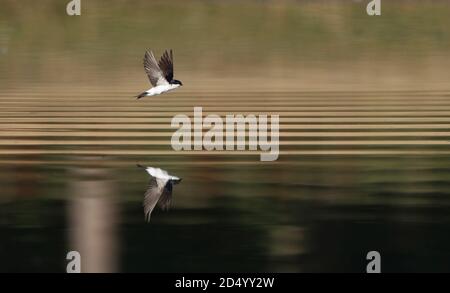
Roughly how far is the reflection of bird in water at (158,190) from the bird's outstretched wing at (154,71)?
7.45 ft

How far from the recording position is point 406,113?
26.2 meters

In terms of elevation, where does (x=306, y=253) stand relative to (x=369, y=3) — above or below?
below

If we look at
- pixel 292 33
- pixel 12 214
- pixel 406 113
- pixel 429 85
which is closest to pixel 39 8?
pixel 292 33

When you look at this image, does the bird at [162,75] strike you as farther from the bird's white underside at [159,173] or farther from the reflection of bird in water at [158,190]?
the bird's white underside at [159,173]

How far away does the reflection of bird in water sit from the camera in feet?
43.9

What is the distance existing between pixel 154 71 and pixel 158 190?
15.5 ft

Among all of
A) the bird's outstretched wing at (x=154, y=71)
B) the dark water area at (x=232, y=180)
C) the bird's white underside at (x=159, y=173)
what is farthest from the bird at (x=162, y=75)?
the bird's white underside at (x=159, y=173)

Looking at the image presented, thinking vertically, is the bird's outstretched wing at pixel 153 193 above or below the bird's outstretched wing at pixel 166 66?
below

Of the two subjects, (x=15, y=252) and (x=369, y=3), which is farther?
(x=369, y=3)

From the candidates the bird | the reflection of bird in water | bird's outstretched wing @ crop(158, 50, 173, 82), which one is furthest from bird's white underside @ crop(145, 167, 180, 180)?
bird's outstretched wing @ crop(158, 50, 173, 82)

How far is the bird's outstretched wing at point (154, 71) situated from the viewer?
61.5 feet
